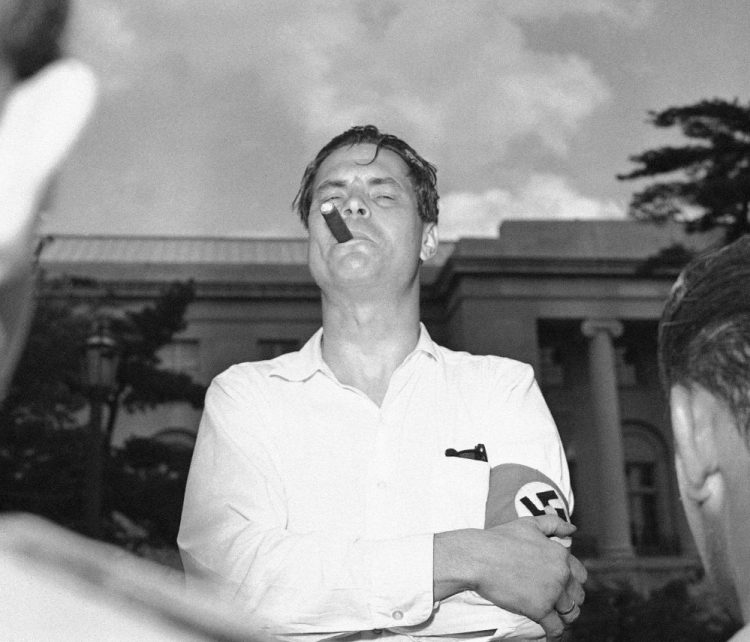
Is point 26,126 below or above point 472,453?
below

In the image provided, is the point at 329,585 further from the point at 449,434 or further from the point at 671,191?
the point at 671,191

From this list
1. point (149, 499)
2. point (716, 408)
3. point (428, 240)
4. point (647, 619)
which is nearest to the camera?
point (716, 408)

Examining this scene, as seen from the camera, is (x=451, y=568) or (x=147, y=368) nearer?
(x=451, y=568)

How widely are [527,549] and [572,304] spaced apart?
58.5 ft

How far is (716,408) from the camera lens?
0.79 metres

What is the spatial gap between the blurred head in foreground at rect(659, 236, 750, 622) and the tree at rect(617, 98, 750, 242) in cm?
1011

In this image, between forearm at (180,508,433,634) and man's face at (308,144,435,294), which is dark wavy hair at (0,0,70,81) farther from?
man's face at (308,144,435,294)

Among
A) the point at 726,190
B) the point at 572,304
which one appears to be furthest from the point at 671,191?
the point at 572,304

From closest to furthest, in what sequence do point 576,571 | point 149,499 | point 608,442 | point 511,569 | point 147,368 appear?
point 511,569, point 576,571, point 149,499, point 147,368, point 608,442

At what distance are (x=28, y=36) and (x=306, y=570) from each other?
42.8 inches

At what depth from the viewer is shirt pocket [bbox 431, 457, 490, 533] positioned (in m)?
1.54

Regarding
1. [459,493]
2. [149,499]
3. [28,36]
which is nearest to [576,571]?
[459,493]

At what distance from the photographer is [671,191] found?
38.8 feet

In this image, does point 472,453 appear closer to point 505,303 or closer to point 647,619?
point 647,619
